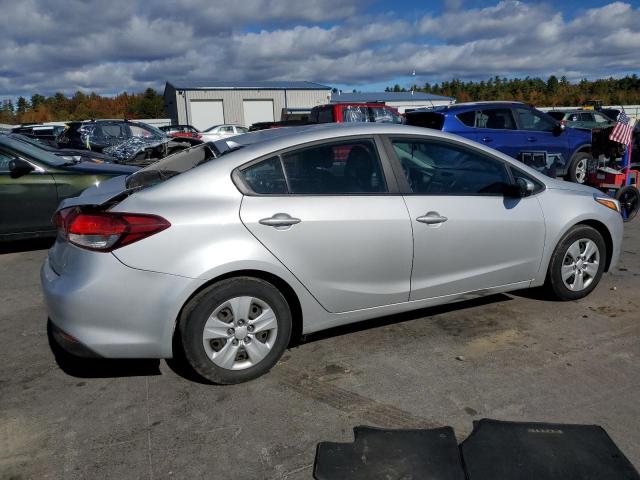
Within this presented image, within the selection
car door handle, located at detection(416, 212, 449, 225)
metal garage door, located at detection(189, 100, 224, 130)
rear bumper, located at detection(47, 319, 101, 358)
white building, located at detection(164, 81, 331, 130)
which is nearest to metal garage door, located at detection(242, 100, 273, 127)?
white building, located at detection(164, 81, 331, 130)

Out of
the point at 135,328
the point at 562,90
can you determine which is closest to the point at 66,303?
the point at 135,328

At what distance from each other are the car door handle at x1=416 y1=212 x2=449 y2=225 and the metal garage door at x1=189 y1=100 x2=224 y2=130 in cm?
4073

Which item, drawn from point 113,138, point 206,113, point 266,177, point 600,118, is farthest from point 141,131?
point 206,113

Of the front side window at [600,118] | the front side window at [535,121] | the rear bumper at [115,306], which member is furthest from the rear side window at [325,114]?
the front side window at [600,118]

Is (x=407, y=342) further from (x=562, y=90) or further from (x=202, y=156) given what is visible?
(x=562, y=90)

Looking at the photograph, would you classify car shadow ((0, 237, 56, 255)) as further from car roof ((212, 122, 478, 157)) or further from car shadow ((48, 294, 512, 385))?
car roof ((212, 122, 478, 157))

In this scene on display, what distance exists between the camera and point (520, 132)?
32.8ft

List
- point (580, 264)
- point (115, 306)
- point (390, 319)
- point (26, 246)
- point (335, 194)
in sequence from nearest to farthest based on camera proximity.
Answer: point (115, 306), point (335, 194), point (390, 319), point (580, 264), point (26, 246)

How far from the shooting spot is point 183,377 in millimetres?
3434

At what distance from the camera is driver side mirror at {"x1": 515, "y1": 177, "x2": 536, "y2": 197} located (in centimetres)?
403

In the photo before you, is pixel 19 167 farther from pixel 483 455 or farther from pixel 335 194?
pixel 483 455

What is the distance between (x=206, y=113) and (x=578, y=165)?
119 feet

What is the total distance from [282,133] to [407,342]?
68.2 inches

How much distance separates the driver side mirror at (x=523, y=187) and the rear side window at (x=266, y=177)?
1.83m
